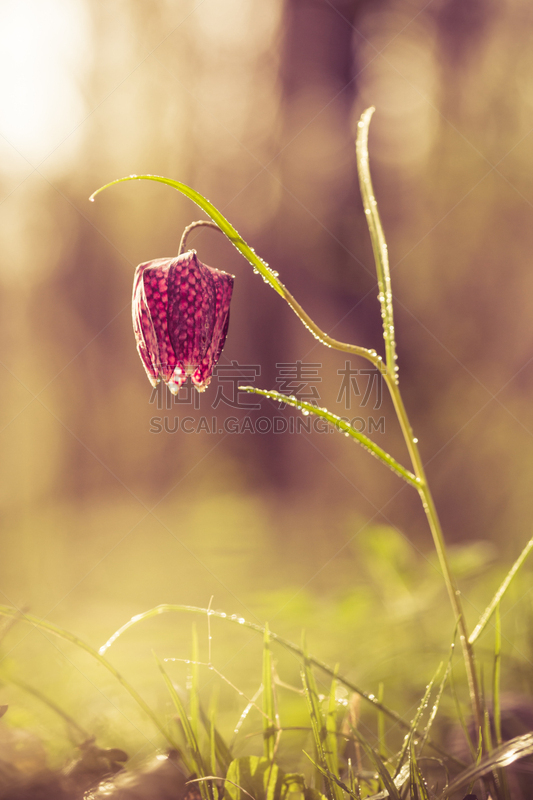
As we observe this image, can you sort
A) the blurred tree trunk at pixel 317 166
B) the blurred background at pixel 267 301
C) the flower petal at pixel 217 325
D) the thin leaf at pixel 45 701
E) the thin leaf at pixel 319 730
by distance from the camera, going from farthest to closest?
the blurred tree trunk at pixel 317 166, the blurred background at pixel 267 301, the flower petal at pixel 217 325, the thin leaf at pixel 45 701, the thin leaf at pixel 319 730

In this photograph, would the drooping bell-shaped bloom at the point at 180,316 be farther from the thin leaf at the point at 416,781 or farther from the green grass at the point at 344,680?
the thin leaf at the point at 416,781

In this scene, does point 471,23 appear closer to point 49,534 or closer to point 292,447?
A: point 292,447

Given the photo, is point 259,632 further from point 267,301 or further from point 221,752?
point 267,301

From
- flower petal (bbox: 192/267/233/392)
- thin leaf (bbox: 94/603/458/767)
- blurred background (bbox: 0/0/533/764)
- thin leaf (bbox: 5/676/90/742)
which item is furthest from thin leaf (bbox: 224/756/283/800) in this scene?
blurred background (bbox: 0/0/533/764)

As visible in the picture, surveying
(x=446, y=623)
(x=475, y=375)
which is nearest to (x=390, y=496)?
(x=475, y=375)

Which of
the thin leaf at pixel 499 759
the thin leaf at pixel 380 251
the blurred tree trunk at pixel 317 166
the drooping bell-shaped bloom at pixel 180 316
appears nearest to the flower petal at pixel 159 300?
the drooping bell-shaped bloom at pixel 180 316

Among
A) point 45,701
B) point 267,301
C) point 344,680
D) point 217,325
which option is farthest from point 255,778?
point 267,301

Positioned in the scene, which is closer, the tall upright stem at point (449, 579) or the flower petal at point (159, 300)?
the tall upright stem at point (449, 579)
